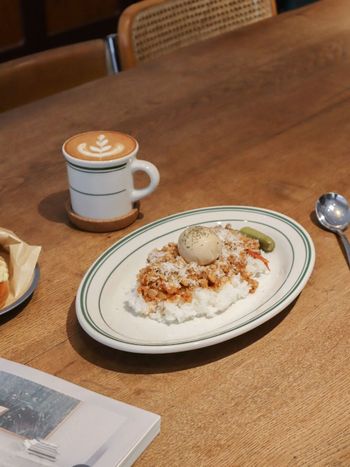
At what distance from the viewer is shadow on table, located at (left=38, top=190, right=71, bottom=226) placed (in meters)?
1.07

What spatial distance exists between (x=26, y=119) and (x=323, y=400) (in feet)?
2.79

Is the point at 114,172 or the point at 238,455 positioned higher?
the point at 114,172

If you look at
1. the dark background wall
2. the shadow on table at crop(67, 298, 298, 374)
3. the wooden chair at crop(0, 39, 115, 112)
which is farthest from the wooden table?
the dark background wall

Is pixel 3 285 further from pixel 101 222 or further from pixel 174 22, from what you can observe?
pixel 174 22

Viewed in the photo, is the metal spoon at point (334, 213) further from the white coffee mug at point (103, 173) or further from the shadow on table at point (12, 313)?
the shadow on table at point (12, 313)

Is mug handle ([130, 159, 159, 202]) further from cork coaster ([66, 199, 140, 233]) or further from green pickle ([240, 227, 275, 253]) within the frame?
green pickle ([240, 227, 275, 253])

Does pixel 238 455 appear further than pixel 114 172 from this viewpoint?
No

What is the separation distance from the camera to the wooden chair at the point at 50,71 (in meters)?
1.47

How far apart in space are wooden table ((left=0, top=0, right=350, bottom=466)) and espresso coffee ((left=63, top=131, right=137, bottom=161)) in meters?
0.11

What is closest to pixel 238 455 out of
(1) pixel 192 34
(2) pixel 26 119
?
(2) pixel 26 119

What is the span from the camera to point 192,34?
1.87 metres

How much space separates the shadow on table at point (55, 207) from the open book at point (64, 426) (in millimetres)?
371

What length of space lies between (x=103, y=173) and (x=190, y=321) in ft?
0.87

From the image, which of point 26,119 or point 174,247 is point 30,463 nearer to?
point 174,247
